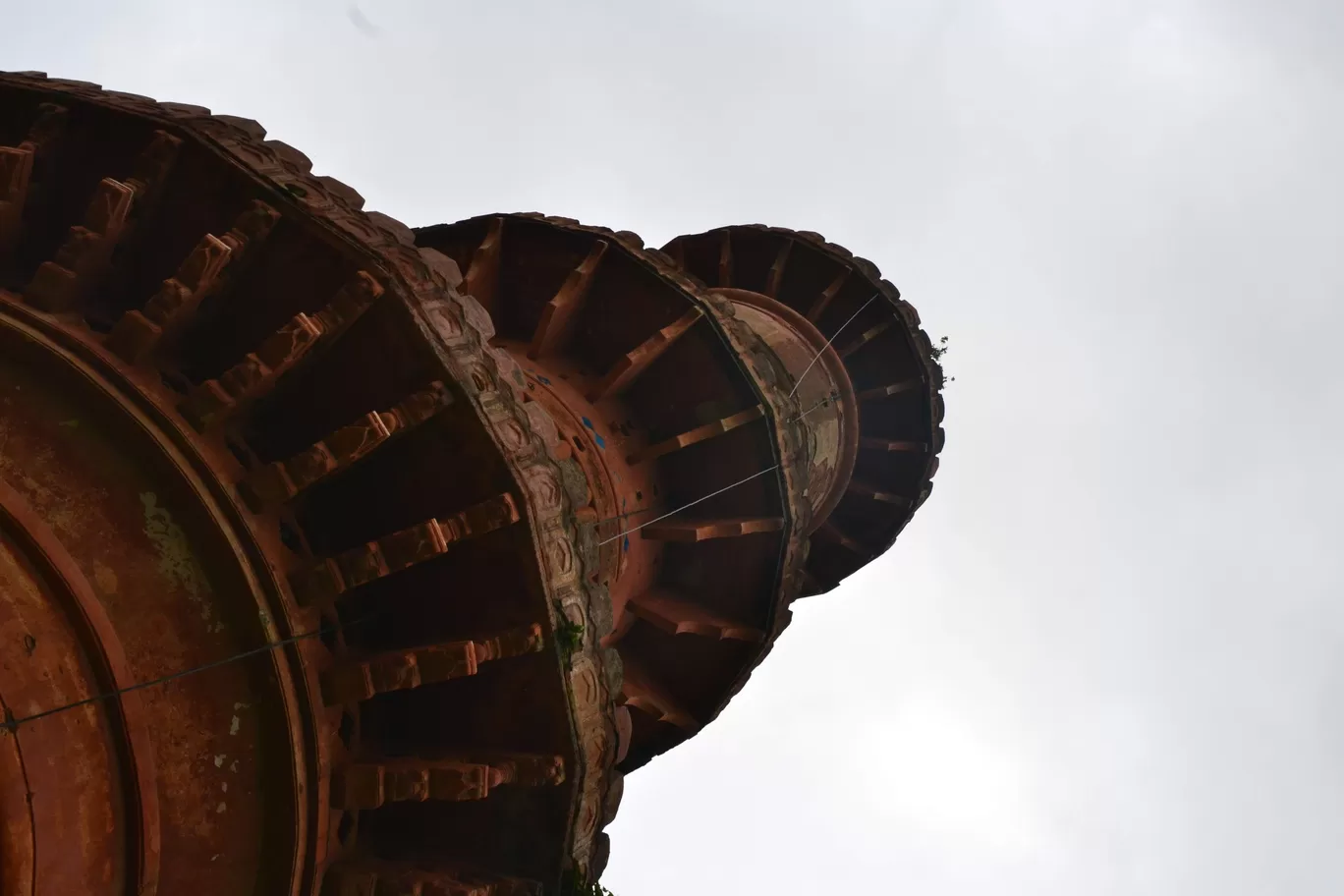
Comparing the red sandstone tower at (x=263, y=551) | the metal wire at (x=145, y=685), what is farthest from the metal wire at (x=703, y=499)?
the metal wire at (x=145, y=685)

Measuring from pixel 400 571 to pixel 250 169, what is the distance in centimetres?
301

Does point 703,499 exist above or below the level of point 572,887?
above

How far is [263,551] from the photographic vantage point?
18.5 feet

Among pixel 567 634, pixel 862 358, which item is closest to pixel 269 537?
pixel 567 634

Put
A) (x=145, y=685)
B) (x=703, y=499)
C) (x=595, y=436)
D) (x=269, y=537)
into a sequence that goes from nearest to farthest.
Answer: (x=145, y=685) < (x=269, y=537) < (x=595, y=436) < (x=703, y=499)

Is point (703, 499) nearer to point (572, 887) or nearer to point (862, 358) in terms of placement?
point (572, 887)

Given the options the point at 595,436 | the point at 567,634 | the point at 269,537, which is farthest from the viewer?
the point at 595,436

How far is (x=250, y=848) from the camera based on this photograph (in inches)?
223

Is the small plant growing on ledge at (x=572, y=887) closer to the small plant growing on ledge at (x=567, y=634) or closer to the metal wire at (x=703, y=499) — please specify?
the small plant growing on ledge at (x=567, y=634)

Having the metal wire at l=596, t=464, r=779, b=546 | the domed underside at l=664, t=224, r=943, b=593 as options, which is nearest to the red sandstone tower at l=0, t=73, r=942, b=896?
the metal wire at l=596, t=464, r=779, b=546

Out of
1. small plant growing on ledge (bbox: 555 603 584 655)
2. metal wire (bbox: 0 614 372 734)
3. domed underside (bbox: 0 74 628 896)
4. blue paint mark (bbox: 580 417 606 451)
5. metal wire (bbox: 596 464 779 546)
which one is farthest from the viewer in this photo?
metal wire (bbox: 596 464 779 546)

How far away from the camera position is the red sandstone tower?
5.11m

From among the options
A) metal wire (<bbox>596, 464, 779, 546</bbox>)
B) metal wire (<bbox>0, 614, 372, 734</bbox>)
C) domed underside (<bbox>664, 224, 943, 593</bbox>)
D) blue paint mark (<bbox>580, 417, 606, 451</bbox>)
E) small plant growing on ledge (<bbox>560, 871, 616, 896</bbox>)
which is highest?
domed underside (<bbox>664, 224, 943, 593</bbox>)

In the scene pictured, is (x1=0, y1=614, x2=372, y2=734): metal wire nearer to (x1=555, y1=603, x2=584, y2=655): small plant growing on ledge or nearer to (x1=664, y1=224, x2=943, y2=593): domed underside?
(x1=555, y1=603, x2=584, y2=655): small plant growing on ledge
